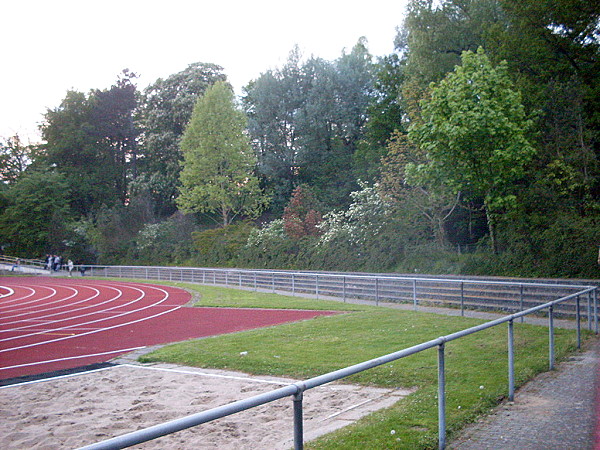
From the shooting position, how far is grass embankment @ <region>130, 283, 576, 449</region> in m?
5.80

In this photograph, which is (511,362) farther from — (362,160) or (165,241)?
(165,241)

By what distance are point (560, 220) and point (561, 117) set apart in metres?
4.62

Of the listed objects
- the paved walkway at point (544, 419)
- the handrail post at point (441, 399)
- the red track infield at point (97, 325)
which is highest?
the handrail post at point (441, 399)

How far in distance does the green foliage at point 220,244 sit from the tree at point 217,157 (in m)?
2.94

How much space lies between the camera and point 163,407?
7664 millimetres

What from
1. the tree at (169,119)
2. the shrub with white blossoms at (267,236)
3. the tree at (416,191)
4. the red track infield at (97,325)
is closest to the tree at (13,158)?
the tree at (169,119)

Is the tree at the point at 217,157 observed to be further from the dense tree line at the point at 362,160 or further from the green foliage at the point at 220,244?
the green foliage at the point at 220,244

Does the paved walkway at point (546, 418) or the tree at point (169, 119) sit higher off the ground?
the tree at point (169, 119)

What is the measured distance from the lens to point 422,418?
5945 millimetres

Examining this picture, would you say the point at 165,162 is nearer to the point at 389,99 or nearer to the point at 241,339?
the point at 389,99

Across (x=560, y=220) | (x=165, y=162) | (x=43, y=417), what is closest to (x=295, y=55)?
(x=165, y=162)

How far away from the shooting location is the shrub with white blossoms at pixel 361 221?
96.1 ft

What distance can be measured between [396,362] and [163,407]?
3181mm

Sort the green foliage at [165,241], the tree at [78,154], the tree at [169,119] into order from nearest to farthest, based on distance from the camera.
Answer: the green foliage at [165,241], the tree at [169,119], the tree at [78,154]
